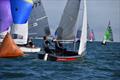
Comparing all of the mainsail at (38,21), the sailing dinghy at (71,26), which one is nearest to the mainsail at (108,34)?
the mainsail at (38,21)

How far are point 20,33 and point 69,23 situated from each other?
16406 mm

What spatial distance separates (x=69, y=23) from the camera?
4747cm

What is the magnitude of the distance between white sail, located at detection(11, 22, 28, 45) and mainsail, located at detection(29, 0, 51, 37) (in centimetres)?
92

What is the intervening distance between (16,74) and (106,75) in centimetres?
653

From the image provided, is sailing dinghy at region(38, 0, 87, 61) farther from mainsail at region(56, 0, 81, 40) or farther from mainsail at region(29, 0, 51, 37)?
mainsail at region(29, 0, 51, 37)

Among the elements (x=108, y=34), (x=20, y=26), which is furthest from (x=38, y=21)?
(x=108, y=34)

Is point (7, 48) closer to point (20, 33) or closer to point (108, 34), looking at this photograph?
point (20, 33)

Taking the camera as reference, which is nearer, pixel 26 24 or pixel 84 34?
pixel 84 34

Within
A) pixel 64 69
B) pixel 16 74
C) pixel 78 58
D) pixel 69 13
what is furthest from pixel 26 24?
pixel 16 74

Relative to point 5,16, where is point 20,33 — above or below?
below

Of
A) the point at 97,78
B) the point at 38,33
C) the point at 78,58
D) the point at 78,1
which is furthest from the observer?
the point at 38,33

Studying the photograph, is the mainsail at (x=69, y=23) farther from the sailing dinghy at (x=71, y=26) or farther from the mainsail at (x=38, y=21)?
the mainsail at (x=38, y=21)

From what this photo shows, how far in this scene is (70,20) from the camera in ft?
156

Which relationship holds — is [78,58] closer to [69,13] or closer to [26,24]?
[69,13]
